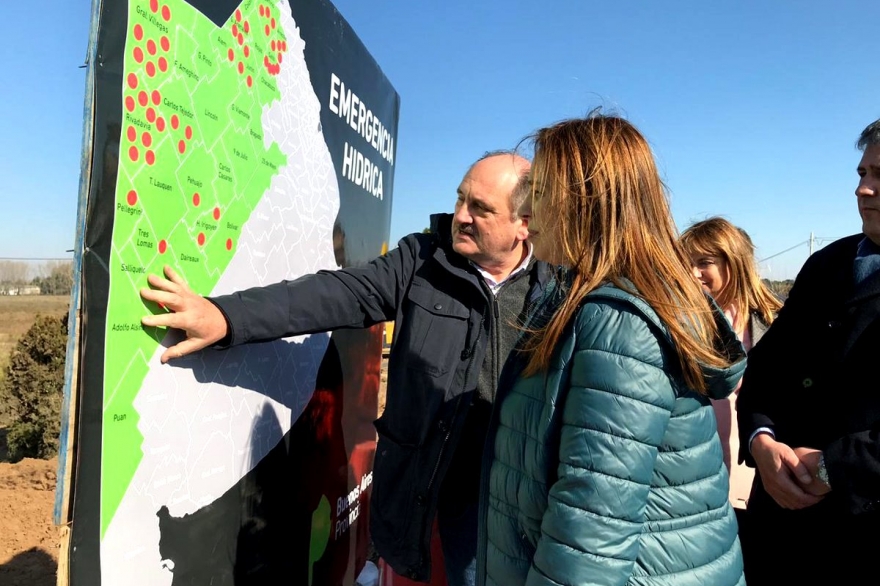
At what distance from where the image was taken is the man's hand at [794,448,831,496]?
1.59m

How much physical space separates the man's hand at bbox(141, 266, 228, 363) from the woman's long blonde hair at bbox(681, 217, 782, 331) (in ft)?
7.51

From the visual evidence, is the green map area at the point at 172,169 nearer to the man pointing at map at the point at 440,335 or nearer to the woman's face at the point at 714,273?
the man pointing at map at the point at 440,335

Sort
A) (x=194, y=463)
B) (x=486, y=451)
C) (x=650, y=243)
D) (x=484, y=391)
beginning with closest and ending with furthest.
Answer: (x=650, y=243) < (x=486, y=451) < (x=194, y=463) < (x=484, y=391)

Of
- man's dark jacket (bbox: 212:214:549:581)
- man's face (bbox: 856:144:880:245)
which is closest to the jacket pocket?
man's dark jacket (bbox: 212:214:549:581)

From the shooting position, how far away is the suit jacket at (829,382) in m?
1.49

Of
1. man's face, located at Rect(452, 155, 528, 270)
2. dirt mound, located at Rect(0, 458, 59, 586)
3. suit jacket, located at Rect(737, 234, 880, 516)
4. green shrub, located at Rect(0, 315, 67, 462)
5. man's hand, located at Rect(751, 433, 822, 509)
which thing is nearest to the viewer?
suit jacket, located at Rect(737, 234, 880, 516)

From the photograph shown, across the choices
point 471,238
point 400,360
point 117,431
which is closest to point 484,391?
point 400,360

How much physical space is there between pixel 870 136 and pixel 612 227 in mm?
1063

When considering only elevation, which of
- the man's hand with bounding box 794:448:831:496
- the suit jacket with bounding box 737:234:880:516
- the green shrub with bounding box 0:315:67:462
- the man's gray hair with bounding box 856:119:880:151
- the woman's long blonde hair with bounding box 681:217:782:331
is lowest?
the green shrub with bounding box 0:315:67:462

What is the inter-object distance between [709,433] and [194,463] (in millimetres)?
1270

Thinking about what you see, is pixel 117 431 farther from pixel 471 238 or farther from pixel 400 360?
pixel 471 238

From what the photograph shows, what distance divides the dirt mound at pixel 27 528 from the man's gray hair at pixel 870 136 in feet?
13.6

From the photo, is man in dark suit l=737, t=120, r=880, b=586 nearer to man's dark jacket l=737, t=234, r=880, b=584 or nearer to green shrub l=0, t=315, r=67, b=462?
man's dark jacket l=737, t=234, r=880, b=584

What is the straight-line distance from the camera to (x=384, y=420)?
2100 millimetres
